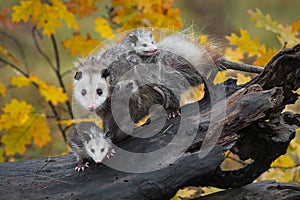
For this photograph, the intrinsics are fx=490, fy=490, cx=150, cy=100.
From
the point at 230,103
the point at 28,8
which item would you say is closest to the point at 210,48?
the point at 230,103

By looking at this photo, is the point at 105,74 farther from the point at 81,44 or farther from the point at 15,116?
the point at 15,116

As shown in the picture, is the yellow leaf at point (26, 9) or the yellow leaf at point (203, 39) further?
the yellow leaf at point (26, 9)

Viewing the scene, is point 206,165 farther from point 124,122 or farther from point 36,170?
point 36,170

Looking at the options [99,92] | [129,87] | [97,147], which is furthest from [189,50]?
[97,147]

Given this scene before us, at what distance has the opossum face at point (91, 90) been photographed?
180cm

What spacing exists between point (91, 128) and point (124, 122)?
0.46 feet

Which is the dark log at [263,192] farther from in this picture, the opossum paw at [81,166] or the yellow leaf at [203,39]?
the yellow leaf at [203,39]

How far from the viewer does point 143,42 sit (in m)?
2.00

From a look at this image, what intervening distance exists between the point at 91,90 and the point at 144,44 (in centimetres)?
33

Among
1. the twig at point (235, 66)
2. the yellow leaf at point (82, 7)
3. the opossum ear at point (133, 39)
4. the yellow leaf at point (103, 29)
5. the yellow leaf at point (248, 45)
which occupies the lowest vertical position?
the twig at point (235, 66)

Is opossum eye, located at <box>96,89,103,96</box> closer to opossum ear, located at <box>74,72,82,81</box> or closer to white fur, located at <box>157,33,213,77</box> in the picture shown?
opossum ear, located at <box>74,72,82,81</box>

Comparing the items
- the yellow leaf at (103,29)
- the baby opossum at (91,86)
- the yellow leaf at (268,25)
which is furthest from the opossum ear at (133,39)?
the yellow leaf at (103,29)

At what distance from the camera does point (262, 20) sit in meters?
2.60

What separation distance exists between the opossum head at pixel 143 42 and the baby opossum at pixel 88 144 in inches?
14.4
